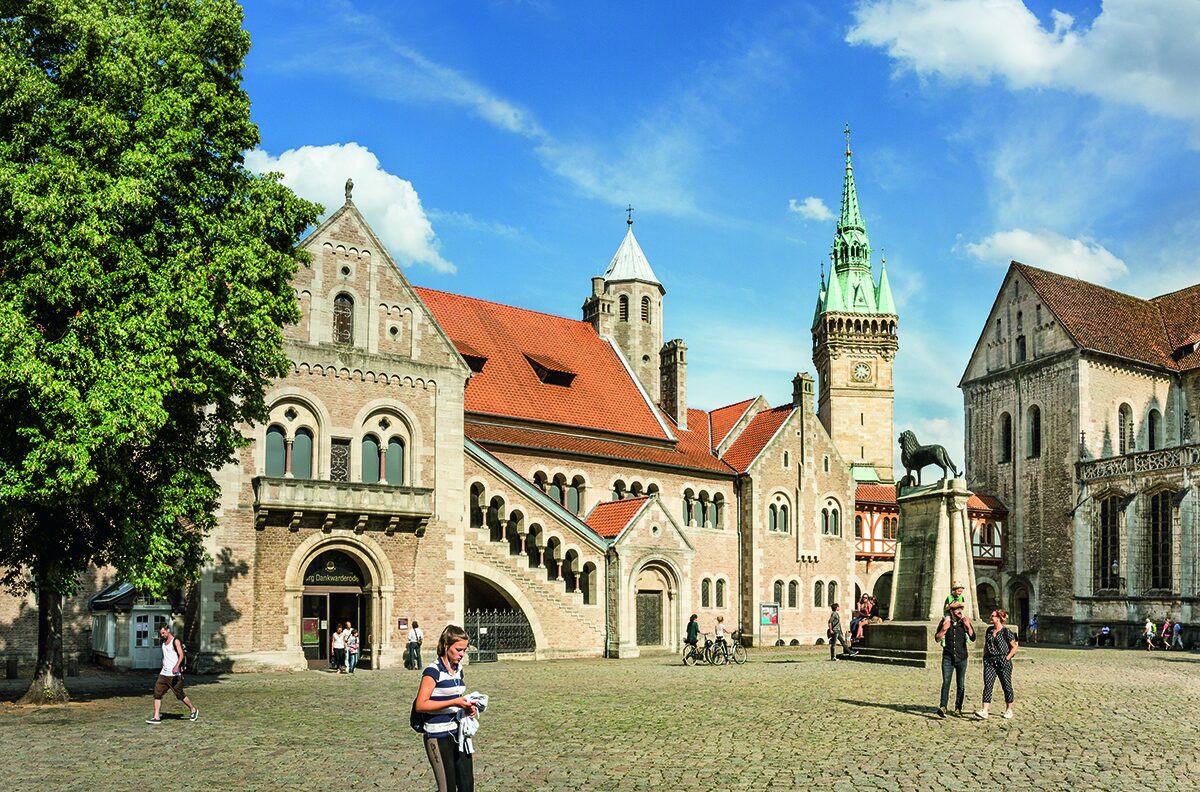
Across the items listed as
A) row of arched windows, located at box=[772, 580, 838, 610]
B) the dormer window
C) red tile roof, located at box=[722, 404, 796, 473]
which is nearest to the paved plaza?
the dormer window

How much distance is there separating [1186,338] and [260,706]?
191 feet

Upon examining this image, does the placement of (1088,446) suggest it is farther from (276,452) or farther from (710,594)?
(276,452)

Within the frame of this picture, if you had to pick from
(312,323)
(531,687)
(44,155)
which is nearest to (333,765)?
(531,687)

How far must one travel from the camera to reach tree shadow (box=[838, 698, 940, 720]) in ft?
62.8

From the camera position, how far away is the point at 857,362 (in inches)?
3440

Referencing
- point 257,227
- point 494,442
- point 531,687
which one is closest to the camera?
point 257,227

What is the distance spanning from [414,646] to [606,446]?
15.0 meters

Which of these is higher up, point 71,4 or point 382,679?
point 71,4

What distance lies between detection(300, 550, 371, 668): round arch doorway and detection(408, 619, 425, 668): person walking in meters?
1.43

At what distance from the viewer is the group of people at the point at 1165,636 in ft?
165

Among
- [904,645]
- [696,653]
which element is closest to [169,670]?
[696,653]

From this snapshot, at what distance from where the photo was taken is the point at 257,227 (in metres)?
23.4

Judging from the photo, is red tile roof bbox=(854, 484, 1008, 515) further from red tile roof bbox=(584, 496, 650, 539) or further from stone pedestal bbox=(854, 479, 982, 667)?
stone pedestal bbox=(854, 479, 982, 667)

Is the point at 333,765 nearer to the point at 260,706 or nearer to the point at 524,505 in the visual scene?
the point at 260,706
